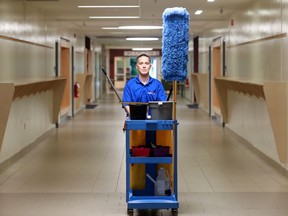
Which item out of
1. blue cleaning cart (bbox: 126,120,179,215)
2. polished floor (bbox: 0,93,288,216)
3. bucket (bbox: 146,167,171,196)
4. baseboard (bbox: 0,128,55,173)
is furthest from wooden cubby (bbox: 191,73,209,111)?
bucket (bbox: 146,167,171,196)

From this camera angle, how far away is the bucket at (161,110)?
6.19 m

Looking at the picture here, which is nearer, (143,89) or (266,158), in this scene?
(143,89)

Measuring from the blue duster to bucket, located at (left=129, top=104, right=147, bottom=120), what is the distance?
38 centimetres

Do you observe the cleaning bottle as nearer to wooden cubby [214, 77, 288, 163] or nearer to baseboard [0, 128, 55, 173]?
wooden cubby [214, 77, 288, 163]

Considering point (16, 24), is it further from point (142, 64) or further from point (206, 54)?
point (206, 54)

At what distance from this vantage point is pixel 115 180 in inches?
329

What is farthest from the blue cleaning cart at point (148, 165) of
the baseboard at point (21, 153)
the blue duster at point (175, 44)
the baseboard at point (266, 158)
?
the baseboard at point (21, 153)

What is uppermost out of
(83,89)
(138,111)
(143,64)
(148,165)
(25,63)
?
(25,63)

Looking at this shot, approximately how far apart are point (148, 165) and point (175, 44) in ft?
4.42

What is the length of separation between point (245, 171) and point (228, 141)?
12.2 ft

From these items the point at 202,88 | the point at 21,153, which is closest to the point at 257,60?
the point at 21,153

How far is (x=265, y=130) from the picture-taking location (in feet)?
33.5

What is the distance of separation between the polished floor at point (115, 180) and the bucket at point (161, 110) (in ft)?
3.38

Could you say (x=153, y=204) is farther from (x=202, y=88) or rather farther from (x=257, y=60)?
(x=202, y=88)
